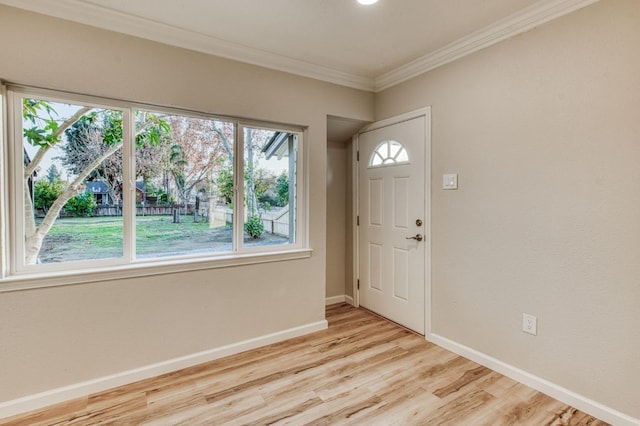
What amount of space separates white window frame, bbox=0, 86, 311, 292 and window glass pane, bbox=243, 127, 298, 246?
56 mm

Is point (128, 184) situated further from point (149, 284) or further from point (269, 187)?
point (269, 187)

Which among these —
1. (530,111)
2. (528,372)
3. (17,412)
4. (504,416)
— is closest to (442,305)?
(528,372)

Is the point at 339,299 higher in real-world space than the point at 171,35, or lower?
lower

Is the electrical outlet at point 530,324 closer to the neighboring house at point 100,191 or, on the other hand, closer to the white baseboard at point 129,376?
the white baseboard at point 129,376

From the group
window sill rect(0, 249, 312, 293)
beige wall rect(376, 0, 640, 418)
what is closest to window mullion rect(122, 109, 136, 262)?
window sill rect(0, 249, 312, 293)

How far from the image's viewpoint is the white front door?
2.88m

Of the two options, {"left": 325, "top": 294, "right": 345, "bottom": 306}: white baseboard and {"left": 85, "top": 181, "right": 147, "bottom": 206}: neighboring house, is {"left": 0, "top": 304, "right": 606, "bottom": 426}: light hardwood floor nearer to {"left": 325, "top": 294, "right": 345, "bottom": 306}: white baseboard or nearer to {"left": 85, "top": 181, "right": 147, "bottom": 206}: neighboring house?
{"left": 325, "top": 294, "right": 345, "bottom": 306}: white baseboard

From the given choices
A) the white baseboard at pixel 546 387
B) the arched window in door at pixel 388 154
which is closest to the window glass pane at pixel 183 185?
the arched window in door at pixel 388 154

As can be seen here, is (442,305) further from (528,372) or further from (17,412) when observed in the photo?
(17,412)

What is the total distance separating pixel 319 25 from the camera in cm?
220

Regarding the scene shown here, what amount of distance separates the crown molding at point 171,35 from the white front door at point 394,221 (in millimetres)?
788

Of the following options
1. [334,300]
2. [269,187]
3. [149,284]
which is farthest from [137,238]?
[334,300]

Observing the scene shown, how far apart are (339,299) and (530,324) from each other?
2113mm

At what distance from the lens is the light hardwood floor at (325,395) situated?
1812mm
